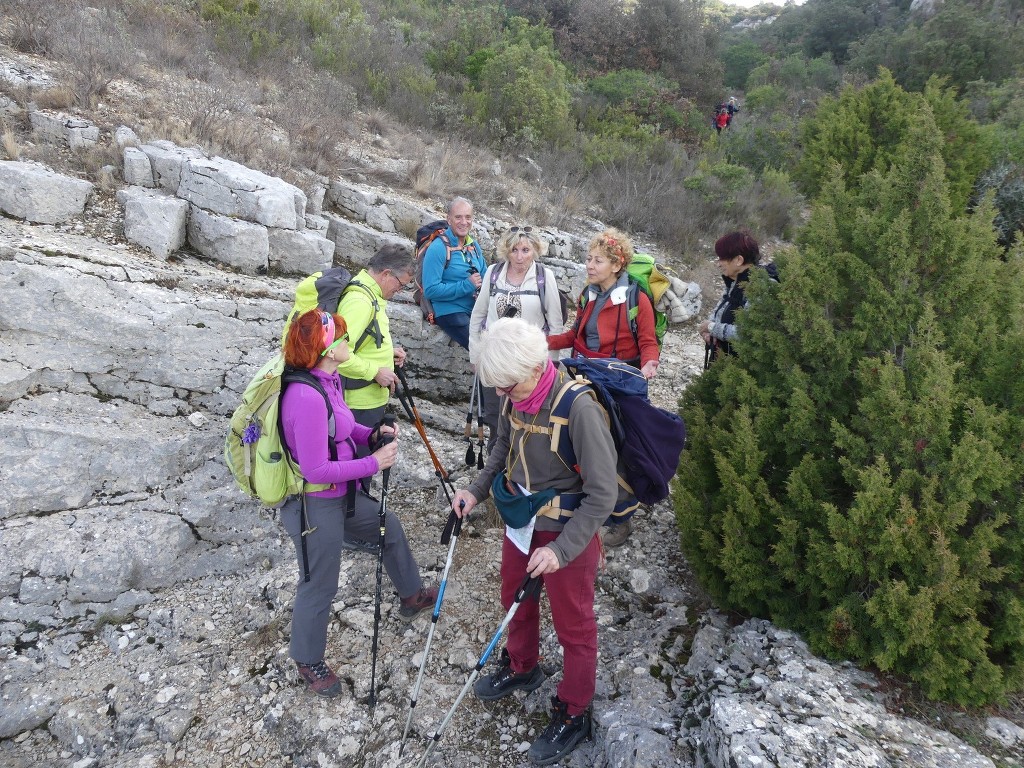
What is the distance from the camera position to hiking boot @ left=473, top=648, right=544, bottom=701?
3371 millimetres

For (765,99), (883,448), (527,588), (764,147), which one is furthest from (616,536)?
(765,99)

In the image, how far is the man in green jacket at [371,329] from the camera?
393 cm

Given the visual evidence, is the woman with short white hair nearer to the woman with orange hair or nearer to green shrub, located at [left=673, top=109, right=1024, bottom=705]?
the woman with orange hair

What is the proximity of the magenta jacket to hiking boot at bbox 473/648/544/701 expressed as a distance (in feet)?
4.50

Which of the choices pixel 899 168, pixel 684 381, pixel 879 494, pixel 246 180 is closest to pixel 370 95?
pixel 246 180

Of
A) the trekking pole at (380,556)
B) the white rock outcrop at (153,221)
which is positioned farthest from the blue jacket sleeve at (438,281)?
the white rock outcrop at (153,221)

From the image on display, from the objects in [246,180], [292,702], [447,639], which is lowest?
[292,702]

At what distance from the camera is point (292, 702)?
346 centimetres

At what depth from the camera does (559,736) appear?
119 inches

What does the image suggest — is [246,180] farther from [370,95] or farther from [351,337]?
[370,95]

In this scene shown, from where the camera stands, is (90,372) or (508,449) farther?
(90,372)

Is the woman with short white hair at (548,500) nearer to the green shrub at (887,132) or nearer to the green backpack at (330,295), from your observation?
the green backpack at (330,295)

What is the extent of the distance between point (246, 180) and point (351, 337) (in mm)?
2920

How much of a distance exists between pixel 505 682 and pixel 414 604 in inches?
34.5
